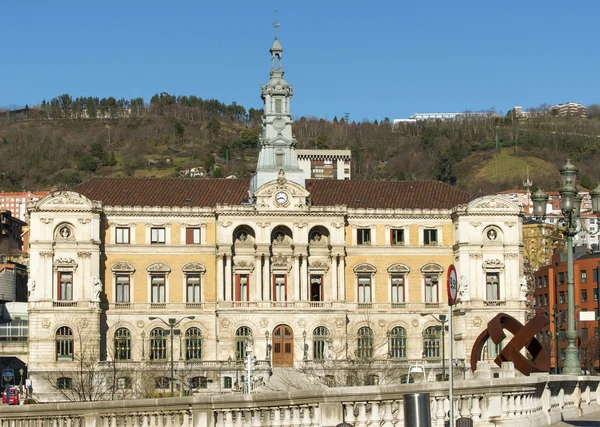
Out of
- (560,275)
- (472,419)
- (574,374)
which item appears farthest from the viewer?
(560,275)

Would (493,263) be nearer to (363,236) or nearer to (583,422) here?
(363,236)

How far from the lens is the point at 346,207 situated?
366 feet

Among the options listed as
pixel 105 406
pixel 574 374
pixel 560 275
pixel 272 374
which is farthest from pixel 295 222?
pixel 105 406

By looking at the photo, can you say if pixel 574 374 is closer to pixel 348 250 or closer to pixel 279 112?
pixel 348 250

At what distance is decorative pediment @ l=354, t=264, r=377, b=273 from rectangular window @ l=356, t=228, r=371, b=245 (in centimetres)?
188

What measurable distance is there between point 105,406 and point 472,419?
9.52 metres

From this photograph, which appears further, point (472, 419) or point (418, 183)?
point (418, 183)

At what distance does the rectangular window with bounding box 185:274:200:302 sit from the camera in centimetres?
11062

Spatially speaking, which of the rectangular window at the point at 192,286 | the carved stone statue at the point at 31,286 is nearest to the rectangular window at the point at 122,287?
the rectangular window at the point at 192,286

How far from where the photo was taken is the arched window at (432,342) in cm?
11131

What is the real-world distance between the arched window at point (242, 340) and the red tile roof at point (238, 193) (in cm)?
1078

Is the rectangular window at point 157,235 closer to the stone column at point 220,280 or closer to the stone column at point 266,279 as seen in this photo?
the stone column at point 220,280

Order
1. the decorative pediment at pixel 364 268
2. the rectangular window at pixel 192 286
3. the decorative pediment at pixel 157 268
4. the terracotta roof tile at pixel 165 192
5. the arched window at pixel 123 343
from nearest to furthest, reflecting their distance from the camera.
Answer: the arched window at pixel 123 343 < the decorative pediment at pixel 157 268 < the rectangular window at pixel 192 286 < the decorative pediment at pixel 364 268 < the terracotta roof tile at pixel 165 192

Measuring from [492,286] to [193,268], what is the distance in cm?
2409
